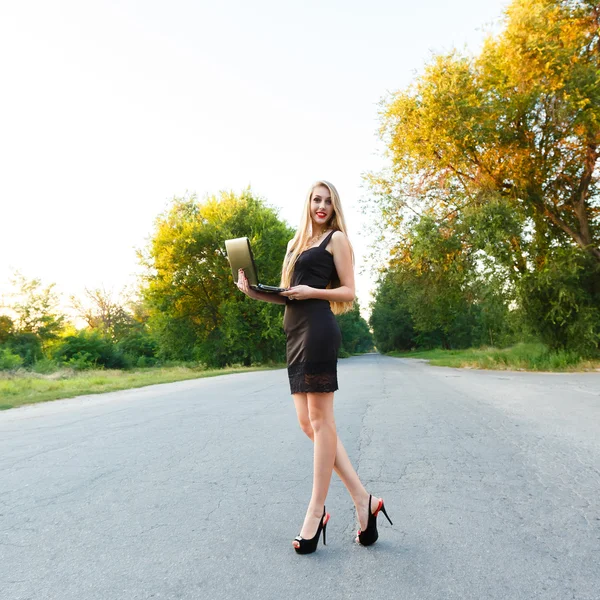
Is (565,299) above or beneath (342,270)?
above

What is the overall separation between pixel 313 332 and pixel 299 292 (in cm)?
23

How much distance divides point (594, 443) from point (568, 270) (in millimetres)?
12141

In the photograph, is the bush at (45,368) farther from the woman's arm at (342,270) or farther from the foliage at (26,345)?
the woman's arm at (342,270)

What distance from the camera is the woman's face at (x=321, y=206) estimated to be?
3081mm

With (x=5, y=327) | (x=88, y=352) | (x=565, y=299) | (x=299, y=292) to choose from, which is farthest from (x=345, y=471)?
(x=5, y=327)

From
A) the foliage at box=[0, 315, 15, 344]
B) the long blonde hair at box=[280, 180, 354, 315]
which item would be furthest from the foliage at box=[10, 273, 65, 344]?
the long blonde hair at box=[280, 180, 354, 315]

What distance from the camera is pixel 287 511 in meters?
3.21

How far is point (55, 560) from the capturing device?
8.23ft

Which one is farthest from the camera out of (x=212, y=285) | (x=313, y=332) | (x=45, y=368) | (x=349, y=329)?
(x=349, y=329)

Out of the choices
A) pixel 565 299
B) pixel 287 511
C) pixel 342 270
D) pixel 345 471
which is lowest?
pixel 287 511

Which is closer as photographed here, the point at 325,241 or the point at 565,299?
the point at 325,241

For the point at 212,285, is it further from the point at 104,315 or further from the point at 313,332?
the point at 313,332

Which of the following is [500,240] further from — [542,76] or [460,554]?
[460,554]

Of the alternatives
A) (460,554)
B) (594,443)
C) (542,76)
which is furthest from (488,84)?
(460,554)
